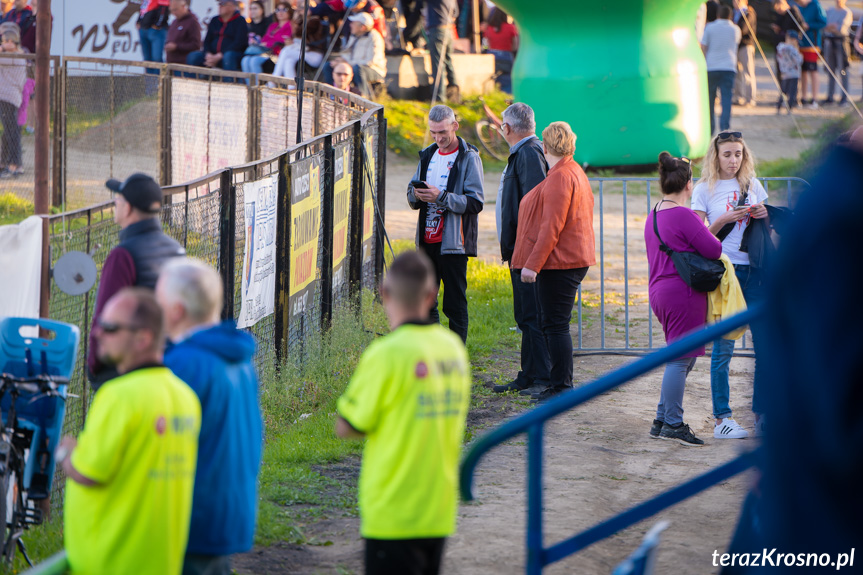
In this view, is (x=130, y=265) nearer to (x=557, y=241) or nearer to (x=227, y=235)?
(x=227, y=235)

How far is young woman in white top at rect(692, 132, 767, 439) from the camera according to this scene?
674 centimetres

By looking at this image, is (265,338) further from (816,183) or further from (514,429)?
(816,183)

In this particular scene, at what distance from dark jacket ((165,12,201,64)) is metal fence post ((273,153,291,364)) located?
1103 centimetres

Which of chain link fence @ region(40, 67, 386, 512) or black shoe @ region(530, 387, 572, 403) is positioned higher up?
chain link fence @ region(40, 67, 386, 512)

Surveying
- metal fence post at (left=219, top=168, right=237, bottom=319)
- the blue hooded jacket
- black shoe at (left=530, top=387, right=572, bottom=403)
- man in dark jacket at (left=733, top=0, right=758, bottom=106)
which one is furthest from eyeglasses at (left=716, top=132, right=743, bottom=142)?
man in dark jacket at (left=733, top=0, right=758, bottom=106)

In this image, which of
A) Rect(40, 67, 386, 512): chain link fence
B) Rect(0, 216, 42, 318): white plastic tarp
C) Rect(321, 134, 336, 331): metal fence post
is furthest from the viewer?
Rect(321, 134, 336, 331): metal fence post

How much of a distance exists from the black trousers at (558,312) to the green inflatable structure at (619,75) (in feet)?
34.0

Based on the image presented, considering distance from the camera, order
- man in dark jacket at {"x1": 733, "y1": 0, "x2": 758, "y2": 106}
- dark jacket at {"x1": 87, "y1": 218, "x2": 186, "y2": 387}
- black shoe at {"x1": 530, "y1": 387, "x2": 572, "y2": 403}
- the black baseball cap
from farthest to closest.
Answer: man in dark jacket at {"x1": 733, "y1": 0, "x2": 758, "y2": 106} → black shoe at {"x1": 530, "y1": 387, "x2": 572, "y2": 403} → the black baseball cap → dark jacket at {"x1": 87, "y1": 218, "x2": 186, "y2": 387}

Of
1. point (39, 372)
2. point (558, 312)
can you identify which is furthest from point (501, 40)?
point (39, 372)

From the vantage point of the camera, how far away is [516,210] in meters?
7.71

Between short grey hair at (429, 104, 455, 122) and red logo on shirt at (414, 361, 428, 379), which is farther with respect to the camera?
short grey hair at (429, 104, 455, 122)

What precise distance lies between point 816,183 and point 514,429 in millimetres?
1708

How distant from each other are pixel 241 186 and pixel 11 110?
8.96 metres

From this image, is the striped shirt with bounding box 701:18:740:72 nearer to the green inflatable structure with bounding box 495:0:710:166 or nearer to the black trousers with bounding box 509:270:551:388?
the green inflatable structure with bounding box 495:0:710:166
